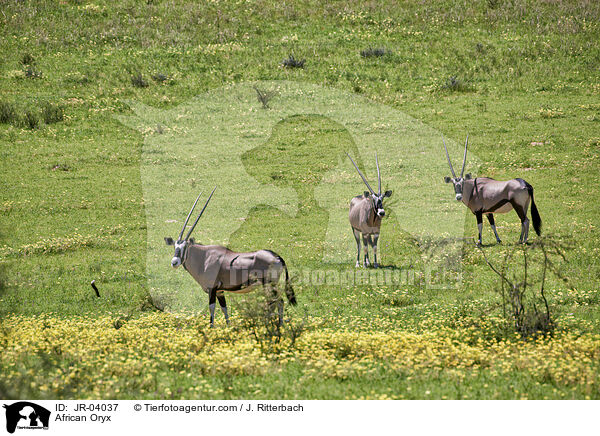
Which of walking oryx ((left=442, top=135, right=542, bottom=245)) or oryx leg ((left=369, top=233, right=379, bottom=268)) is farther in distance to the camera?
walking oryx ((left=442, top=135, right=542, bottom=245))

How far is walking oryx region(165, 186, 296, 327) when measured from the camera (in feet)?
47.6

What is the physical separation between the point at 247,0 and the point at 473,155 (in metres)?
35.0

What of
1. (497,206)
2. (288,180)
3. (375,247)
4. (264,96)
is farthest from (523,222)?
(264,96)

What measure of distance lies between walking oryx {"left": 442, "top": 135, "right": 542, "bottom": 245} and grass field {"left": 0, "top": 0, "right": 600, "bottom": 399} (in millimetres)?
1018

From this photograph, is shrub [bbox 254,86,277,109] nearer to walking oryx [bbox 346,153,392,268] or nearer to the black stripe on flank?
the black stripe on flank

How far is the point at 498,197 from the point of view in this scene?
2247 centimetres

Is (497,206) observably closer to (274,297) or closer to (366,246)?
(366,246)

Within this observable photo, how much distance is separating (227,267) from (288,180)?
60.5ft

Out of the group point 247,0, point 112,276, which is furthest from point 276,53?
point 112,276

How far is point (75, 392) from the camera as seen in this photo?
1104cm

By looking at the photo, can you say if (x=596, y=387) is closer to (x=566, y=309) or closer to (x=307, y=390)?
(x=307, y=390)

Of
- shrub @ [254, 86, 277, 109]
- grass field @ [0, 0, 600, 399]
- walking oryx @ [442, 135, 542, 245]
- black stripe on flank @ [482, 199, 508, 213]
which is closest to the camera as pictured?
grass field @ [0, 0, 600, 399]
